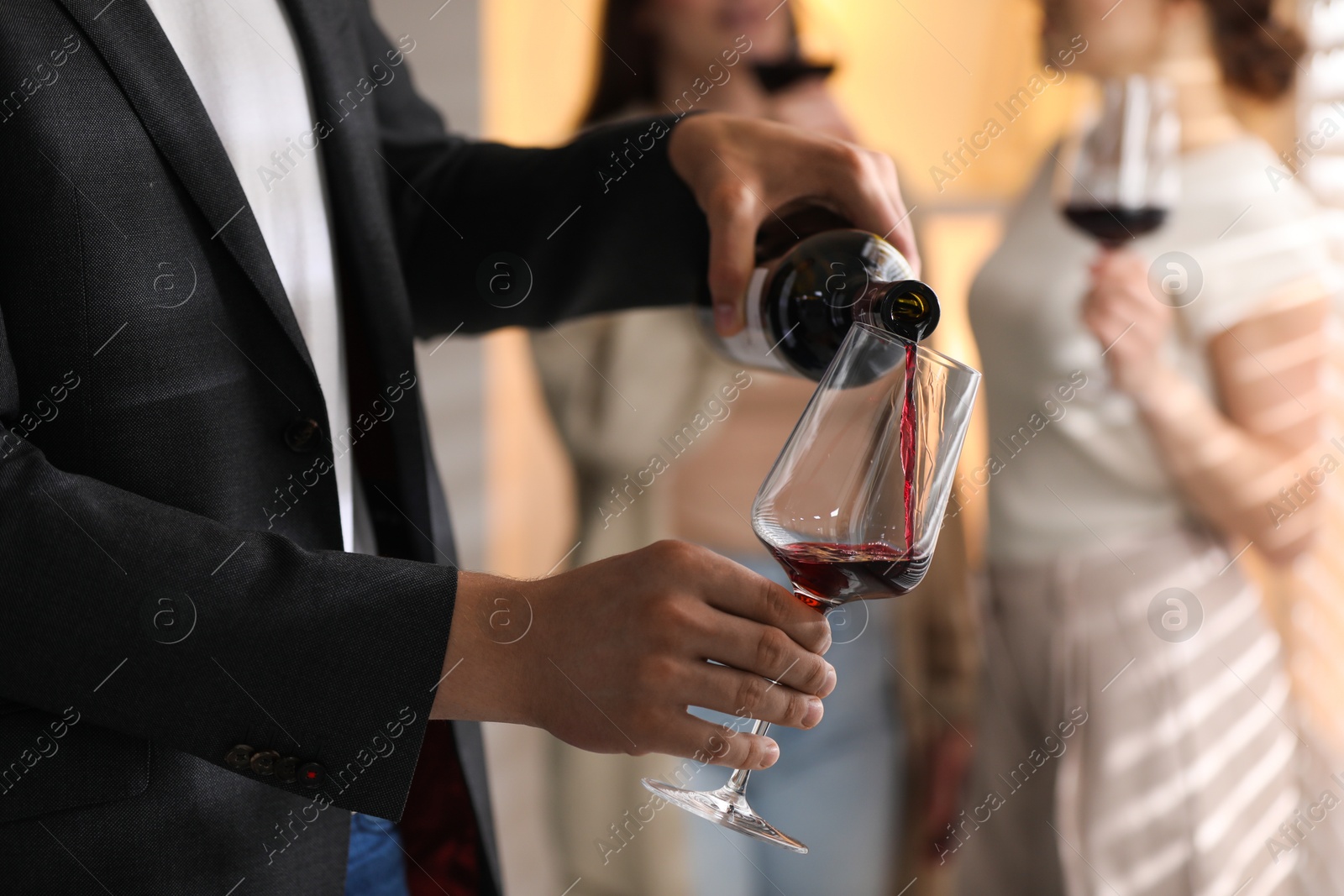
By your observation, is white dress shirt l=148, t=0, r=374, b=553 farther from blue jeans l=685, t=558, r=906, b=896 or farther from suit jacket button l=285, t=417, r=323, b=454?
blue jeans l=685, t=558, r=906, b=896

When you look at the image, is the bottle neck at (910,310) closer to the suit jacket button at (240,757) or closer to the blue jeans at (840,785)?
the suit jacket button at (240,757)

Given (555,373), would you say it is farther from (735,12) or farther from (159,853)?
(159,853)

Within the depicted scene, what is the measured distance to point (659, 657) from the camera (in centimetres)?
44

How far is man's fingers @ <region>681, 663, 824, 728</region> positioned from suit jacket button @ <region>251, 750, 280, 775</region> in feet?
0.66

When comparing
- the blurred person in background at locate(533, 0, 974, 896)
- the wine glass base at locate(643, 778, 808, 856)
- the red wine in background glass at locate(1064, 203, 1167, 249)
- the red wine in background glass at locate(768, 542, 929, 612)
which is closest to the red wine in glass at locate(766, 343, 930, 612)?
the red wine in background glass at locate(768, 542, 929, 612)

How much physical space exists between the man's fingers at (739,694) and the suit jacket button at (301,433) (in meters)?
0.29

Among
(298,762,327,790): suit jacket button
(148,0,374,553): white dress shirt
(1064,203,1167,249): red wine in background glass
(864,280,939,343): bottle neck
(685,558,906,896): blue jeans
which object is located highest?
(148,0,374,553): white dress shirt

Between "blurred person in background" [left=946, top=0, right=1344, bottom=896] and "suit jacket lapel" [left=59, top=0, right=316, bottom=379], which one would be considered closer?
"suit jacket lapel" [left=59, top=0, right=316, bottom=379]

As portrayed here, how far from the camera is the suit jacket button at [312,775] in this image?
1.59 feet

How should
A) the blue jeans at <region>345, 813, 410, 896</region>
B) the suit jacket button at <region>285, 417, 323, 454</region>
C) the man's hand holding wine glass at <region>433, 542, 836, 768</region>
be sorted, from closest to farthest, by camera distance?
the man's hand holding wine glass at <region>433, 542, 836, 768</region> → the suit jacket button at <region>285, 417, 323, 454</region> → the blue jeans at <region>345, 813, 410, 896</region>

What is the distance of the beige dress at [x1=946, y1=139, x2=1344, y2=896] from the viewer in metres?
1.35

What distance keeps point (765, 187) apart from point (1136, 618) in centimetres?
101

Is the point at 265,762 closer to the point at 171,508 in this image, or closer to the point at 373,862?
the point at 171,508

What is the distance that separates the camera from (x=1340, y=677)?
1.47 meters
